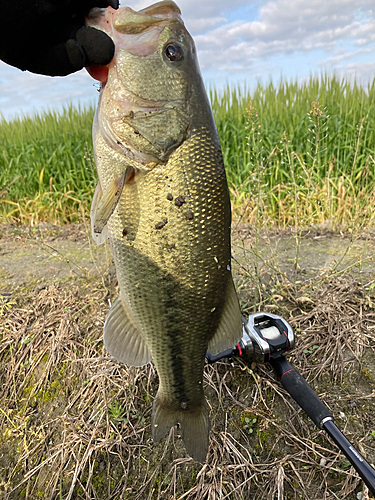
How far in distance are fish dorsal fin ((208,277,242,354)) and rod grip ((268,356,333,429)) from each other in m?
0.59

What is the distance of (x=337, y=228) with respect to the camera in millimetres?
4266

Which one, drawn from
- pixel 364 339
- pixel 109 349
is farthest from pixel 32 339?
pixel 364 339

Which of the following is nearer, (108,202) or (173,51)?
(108,202)

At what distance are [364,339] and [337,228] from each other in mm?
2026

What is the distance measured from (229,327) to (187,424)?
502mm

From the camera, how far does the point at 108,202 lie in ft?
4.76

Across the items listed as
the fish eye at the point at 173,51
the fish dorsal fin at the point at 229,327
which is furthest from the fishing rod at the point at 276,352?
the fish eye at the point at 173,51

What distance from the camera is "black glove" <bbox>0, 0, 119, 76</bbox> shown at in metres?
1.53

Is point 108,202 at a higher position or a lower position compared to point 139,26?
lower

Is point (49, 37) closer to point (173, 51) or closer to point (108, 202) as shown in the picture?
point (173, 51)

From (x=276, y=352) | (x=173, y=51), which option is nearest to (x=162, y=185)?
(x=173, y=51)

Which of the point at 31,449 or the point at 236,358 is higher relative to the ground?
the point at 236,358

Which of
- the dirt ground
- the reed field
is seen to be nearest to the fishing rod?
the dirt ground

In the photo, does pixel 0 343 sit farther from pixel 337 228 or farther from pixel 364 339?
pixel 337 228
